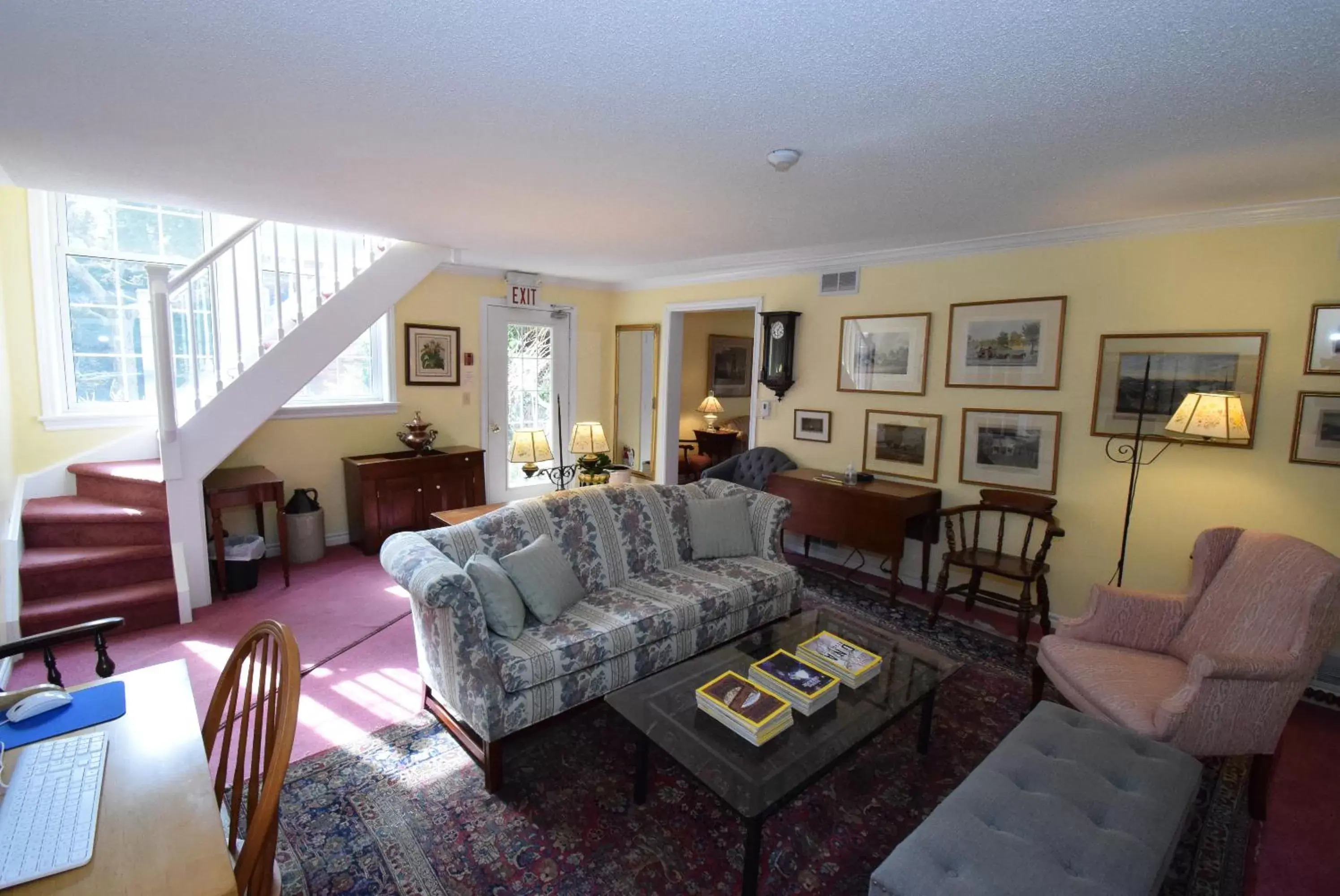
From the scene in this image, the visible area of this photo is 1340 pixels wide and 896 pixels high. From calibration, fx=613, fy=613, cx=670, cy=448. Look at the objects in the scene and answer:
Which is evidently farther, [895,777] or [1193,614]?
[1193,614]

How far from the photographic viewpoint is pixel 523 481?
19.2ft

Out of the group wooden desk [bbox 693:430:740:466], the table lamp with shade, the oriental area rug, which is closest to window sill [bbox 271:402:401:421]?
the oriental area rug

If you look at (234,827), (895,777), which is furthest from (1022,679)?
(234,827)

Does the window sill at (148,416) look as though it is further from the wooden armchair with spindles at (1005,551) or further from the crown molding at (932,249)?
the wooden armchair with spindles at (1005,551)

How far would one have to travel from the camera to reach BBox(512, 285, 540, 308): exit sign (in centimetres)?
550

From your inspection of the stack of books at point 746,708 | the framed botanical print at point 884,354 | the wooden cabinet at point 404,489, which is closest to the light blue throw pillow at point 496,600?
the stack of books at point 746,708

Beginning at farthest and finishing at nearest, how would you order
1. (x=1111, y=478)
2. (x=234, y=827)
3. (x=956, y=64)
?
(x=1111, y=478) < (x=956, y=64) < (x=234, y=827)

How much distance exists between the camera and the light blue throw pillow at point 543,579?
8.25ft

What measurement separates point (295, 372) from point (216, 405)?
1.56 ft

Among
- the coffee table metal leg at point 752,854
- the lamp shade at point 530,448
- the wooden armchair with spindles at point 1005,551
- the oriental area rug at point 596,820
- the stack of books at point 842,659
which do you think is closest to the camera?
the coffee table metal leg at point 752,854

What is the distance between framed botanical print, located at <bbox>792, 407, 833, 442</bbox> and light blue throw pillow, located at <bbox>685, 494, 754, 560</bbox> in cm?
141

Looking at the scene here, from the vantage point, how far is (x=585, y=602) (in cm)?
279

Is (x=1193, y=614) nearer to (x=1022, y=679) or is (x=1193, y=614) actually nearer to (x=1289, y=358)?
(x=1022, y=679)

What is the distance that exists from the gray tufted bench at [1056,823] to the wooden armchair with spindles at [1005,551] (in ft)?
4.89
